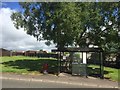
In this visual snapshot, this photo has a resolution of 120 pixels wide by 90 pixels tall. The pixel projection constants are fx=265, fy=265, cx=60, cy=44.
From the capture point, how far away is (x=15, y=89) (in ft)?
47.9

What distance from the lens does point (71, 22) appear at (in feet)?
74.5

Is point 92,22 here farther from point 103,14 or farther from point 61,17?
point 61,17

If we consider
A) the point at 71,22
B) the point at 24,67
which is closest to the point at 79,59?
the point at 71,22

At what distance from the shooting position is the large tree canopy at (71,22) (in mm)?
22891

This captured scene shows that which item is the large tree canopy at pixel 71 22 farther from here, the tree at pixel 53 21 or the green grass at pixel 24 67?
the green grass at pixel 24 67

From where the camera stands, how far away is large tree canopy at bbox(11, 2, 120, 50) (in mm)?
22891

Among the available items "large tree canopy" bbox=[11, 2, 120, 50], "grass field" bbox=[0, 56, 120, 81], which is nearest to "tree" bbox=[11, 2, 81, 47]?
"large tree canopy" bbox=[11, 2, 120, 50]

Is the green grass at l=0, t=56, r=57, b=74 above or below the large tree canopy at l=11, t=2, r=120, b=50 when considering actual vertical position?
below

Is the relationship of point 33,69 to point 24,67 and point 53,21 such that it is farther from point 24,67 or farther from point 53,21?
point 53,21

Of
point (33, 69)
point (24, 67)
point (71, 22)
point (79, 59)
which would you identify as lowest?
point (33, 69)

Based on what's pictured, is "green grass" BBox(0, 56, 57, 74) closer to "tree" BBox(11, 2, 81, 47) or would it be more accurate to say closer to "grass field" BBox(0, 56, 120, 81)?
"grass field" BBox(0, 56, 120, 81)

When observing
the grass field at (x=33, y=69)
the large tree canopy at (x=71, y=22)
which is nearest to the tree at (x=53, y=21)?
the large tree canopy at (x=71, y=22)

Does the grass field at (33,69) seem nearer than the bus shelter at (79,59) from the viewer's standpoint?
No

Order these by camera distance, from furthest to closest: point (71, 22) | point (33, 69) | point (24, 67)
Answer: point (24, 67) < point (33, 69) < point (71, 22)
